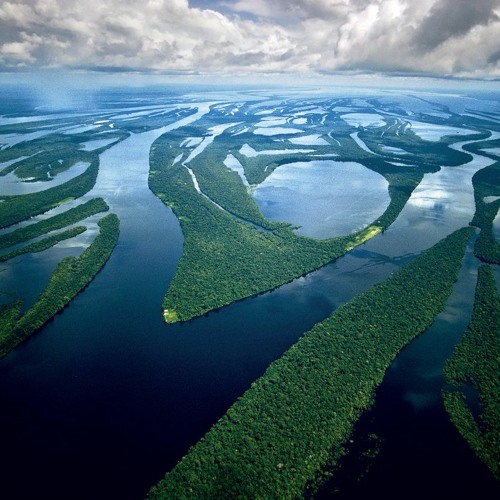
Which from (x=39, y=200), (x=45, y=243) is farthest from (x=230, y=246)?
(x=39, y=200)

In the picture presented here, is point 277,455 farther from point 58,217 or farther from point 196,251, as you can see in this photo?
point 58,217

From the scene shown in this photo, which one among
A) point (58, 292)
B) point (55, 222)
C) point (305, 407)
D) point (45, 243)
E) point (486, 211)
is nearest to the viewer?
point (305, 407)

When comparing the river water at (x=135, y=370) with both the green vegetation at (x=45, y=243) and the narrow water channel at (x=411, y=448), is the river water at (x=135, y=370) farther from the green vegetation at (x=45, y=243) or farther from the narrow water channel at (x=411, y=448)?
the green vegetation at (x=45, y=243)

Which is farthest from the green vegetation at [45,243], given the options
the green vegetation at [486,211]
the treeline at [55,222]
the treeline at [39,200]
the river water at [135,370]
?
the green vegetation at [486,211]

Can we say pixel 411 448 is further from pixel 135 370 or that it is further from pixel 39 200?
pixel 39 200

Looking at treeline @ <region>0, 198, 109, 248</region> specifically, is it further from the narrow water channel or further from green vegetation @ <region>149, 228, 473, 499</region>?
the narrow water channel

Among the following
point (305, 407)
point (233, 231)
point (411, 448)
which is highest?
point (305, 407)

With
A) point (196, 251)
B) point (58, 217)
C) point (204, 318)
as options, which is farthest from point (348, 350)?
point (58, 217)
